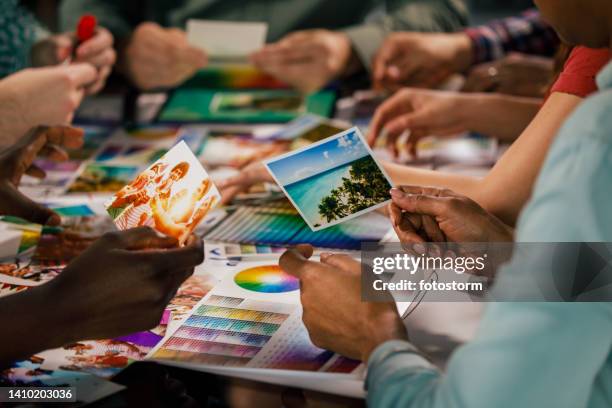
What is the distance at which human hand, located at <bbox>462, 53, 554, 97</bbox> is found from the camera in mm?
2186

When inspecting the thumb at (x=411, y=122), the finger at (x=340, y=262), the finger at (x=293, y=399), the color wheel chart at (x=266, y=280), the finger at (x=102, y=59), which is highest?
the finger at (x=102, y=59)

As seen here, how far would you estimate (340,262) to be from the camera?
45.5 inches

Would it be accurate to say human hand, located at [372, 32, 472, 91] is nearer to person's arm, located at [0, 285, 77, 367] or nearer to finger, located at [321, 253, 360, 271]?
finger, located at [321, 253, 360, 271]

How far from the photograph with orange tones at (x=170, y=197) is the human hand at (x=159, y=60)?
1.13m

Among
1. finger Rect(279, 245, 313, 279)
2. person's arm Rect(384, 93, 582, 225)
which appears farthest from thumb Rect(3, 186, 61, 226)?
person's arm Rect(384, 93, 582, 225)

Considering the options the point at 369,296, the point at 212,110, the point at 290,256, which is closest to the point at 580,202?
the point at 369,296

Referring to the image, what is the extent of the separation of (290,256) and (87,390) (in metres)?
0.37

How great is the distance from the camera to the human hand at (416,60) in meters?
2.33

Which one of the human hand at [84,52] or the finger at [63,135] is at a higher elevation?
the human hand at [84,52]

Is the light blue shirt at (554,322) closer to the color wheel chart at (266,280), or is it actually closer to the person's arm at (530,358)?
the person's arm at (530,358)

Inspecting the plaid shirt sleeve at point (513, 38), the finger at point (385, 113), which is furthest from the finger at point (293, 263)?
the plaid shirt sleeve at point (513, 38)

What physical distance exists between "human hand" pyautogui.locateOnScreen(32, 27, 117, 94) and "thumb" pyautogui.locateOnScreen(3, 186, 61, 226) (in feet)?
2.33

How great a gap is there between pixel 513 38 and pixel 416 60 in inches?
14.4

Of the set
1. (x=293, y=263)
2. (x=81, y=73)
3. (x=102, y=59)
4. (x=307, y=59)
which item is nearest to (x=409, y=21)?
(x=307, y=59)
